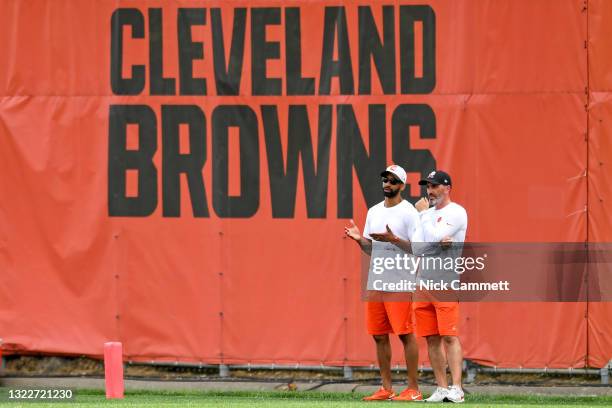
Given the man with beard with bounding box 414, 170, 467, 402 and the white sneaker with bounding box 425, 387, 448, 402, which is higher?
the man with beard with bounding box 414, 170, 467, 402

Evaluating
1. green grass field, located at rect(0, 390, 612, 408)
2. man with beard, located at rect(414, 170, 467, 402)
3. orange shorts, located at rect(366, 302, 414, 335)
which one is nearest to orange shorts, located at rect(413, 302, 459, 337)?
man with beard, located at rect(414, 170, 467, 402)

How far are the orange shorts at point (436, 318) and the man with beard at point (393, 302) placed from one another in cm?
30

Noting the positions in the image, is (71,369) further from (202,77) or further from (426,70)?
(426,70)

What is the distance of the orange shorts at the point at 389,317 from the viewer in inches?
401

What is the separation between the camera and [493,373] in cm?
1150

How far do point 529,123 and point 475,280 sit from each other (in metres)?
1.40

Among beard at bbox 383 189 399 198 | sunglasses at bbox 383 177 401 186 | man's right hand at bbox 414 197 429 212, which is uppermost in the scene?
sunglasses at bbox 383 177 401 186

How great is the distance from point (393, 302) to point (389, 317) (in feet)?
0.40

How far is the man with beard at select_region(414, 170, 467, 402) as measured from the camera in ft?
32.0

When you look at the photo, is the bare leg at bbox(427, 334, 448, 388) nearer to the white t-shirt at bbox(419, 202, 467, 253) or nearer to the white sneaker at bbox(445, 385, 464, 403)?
the white sneaker at bbox(445, 385, 464, 403)

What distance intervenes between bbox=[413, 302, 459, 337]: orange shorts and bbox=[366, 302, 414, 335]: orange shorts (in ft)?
0.90

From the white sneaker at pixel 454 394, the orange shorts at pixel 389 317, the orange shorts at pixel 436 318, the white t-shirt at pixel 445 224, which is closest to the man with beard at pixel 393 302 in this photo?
the orange shorts at pixel 389 317

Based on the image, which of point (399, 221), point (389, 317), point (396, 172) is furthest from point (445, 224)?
point (389, 317)

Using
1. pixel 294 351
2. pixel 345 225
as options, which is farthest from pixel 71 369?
pixel 345 225
